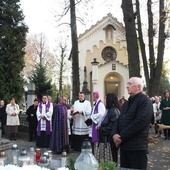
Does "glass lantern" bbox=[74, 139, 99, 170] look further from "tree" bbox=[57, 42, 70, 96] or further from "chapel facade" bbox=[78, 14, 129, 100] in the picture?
"tree" bbox=[57, 42, 70, 96]

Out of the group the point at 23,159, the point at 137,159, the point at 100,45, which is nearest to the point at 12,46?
the point at 100,45

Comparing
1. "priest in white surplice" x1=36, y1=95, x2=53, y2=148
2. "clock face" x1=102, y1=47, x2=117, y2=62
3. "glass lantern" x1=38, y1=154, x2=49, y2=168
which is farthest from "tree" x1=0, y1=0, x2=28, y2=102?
"glass lantern" x1=38, y1=154, x2=49, y2=168

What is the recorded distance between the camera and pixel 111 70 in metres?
33.7

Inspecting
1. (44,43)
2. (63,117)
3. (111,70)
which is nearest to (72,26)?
(63,117)

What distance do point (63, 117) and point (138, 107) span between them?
5616 mm

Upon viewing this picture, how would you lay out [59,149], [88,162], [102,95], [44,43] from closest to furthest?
1. [88,162]
2. [59,149]
3. [102,95]
4. [44,43]

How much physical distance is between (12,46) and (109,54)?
17.3m

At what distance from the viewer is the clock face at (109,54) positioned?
37688 mm

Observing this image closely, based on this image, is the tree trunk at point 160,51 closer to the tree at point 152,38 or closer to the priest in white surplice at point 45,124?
the tree at point 152,38

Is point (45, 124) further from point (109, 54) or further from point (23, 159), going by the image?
point (109, 54)

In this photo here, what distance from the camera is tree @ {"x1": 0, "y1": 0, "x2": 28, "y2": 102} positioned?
73.3 feet

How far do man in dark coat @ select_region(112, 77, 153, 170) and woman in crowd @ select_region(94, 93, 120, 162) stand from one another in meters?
1.67

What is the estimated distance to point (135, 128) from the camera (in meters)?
4.50

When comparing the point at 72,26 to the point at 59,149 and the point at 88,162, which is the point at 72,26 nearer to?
the point at 59,149
